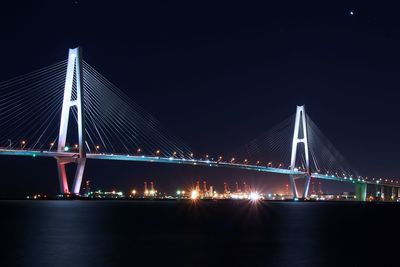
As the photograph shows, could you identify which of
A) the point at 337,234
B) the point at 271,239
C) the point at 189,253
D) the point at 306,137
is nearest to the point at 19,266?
the point at 189,253

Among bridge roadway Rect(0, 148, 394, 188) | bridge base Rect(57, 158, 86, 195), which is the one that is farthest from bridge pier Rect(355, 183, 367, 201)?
bridge base Rect(57, 158, 86, 195)

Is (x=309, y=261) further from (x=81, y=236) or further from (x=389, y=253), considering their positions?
(x=81, y=236)

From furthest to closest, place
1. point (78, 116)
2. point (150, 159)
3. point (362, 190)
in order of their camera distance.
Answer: point (362, 190)
point (150, 159)
point (78, 116)

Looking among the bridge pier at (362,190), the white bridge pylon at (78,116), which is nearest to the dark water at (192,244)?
the white bridge pylon at (78,116)

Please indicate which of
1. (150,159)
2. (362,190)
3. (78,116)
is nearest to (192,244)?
(78,116)

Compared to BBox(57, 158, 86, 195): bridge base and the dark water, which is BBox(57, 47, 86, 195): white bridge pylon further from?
the dark water

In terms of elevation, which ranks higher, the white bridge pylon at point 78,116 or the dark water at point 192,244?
the white bridge pylon at point 78,116

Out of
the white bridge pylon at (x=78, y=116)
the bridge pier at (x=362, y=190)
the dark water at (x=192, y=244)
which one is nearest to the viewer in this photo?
the dark water at (x=192, y=244)

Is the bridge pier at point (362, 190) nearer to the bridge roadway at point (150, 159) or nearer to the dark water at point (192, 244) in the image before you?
the bridge roadway at point (150, 159)

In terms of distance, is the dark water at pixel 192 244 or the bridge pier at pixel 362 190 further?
the bridge pier at pixel 362 190

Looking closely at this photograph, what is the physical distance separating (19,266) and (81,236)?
358 inches

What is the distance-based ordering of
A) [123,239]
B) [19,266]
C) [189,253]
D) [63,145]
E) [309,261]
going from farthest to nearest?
[63,145] → [123,239] → [189,253] → [309,261] → [19,266]

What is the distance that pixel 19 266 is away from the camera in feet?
60.9

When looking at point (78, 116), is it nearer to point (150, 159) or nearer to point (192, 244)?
point (150, 159)
